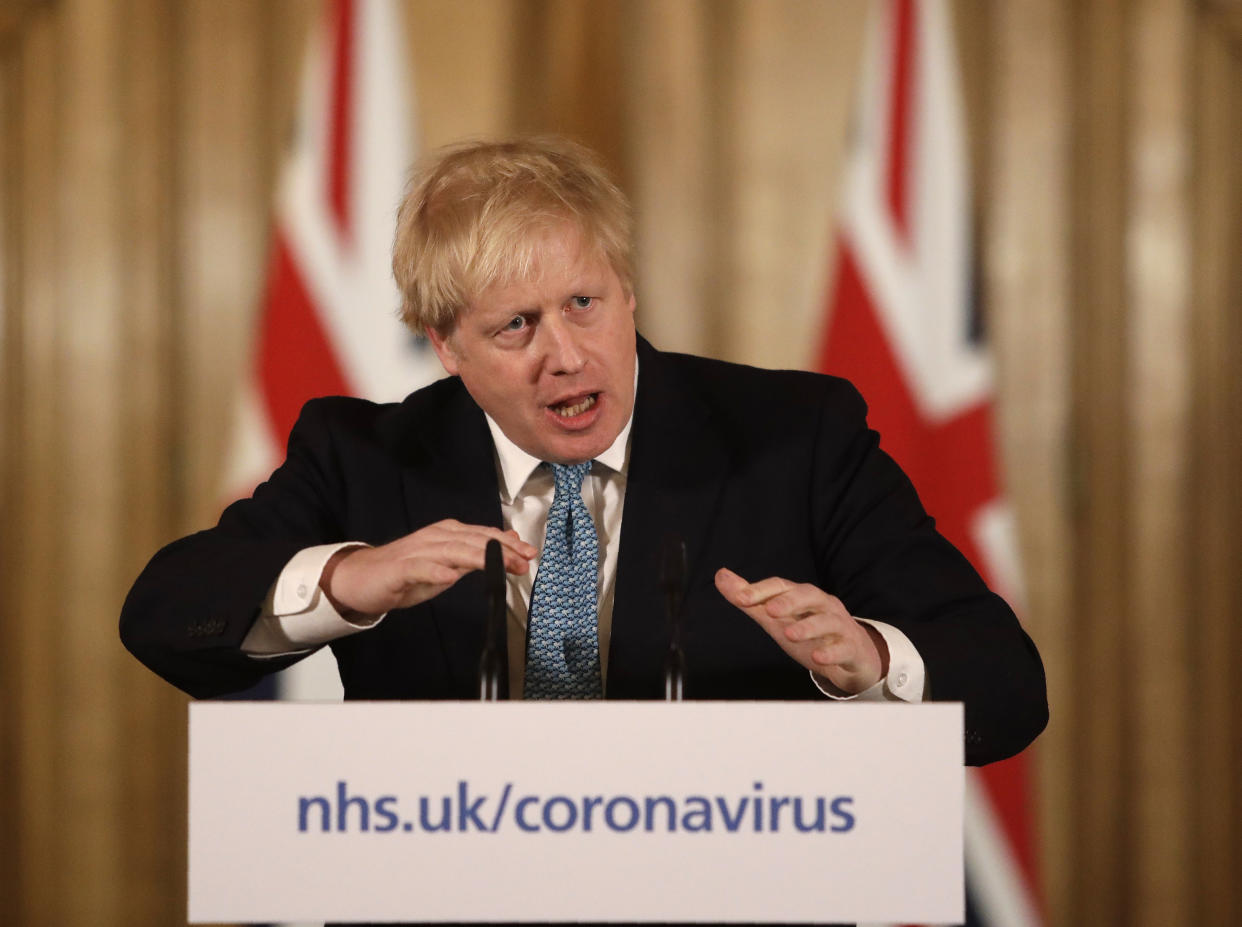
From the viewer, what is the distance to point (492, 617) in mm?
1228

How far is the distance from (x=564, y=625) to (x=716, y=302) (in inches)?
50.0

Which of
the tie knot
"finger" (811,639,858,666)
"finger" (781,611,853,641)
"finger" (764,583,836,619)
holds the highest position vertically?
the tie knot

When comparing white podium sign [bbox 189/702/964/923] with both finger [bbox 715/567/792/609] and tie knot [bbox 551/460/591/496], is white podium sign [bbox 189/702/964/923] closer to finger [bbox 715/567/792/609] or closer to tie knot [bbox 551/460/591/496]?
finger [bbox 715/567/792/609]

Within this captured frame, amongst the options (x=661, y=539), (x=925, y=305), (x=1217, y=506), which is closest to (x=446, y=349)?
(x=661, y=539)

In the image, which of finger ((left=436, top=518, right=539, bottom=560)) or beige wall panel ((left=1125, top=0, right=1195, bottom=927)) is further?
beige wall panel ((left=1125, top=0, right=1195, bottom=927))

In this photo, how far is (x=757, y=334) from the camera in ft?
8.95

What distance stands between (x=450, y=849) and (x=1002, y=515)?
73.1 inches

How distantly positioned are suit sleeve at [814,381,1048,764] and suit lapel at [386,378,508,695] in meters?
0.47

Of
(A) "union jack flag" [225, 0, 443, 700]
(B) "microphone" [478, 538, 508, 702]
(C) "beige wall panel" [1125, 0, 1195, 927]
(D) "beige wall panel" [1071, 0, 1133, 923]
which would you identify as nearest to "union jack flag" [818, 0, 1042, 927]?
(D) "beige wall panel" [1071, 0, 1133, 923]

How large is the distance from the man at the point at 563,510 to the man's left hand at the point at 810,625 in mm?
165

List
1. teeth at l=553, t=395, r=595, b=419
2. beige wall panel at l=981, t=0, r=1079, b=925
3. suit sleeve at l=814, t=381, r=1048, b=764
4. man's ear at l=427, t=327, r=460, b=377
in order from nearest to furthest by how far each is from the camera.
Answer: suit sleeve at l=814, t=381, r=1048, b=764 → teeth at l=553, t=395, r=595, b=419 → man's ear at l=427, t=327, r=460, b=377 → beige wall panel at l=981, t=0, r=1079, b=925

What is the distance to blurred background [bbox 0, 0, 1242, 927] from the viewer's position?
2684 millimetres

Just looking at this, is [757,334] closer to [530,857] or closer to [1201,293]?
[1201,293]

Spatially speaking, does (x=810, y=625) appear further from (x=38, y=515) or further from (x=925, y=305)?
(x=38, y=515)
